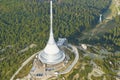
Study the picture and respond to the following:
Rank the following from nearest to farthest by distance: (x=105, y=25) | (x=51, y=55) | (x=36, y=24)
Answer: (x=51, y=55) < (x=36, y=24) < (x=105, y=25)

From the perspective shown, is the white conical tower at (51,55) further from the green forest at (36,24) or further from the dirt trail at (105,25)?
the dirt trail at (105,25)

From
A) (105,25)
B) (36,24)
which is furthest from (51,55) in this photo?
(105,25)

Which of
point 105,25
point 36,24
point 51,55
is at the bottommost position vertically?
point 105,25

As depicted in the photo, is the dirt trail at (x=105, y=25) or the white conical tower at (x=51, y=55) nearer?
the white conical tower at (x=51, y=55)

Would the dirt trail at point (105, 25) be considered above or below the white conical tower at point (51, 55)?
below

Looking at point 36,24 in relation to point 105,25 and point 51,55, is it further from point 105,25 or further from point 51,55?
point 51,55

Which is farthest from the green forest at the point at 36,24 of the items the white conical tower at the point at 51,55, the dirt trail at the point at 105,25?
the white conical tower at the point at 51,55

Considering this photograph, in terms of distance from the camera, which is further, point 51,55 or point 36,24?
point 36,24

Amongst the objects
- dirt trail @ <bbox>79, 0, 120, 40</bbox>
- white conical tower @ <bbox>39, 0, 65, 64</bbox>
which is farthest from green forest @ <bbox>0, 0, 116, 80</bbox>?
white conical tower @ <bbox>39, 0, 65, 64</bbox>

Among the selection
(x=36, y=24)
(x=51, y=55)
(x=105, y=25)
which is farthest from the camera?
(x=105, y=25)
